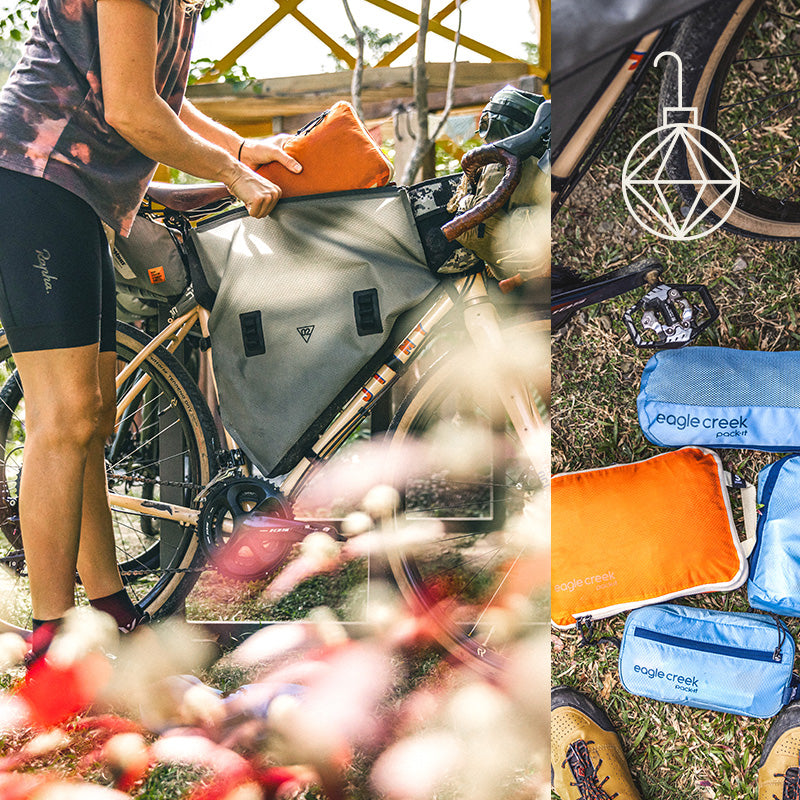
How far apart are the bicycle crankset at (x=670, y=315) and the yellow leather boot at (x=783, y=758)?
921 millimetres

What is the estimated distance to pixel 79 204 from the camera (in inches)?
61.5

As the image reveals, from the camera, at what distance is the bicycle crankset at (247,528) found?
176cm

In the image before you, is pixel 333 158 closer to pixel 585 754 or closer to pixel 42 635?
pixel 42 635

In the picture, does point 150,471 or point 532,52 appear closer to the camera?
point 532,52

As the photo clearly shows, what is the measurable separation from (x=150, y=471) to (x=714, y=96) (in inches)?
62.3

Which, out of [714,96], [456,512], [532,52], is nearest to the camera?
[714,96]

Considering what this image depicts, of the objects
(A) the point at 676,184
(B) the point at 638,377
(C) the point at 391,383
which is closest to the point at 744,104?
(A) the point at 676,184

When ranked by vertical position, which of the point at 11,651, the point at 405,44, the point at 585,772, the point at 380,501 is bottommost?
the point at 585,772

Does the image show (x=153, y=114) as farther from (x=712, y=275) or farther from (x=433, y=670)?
(x=433, y=670)

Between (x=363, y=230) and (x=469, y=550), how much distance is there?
0.87m

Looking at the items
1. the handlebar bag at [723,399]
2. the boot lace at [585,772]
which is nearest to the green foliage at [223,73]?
the handlebar bag at [723,399]

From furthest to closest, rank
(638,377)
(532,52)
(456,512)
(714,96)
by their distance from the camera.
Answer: (456,512) < (638,377) < (532,52) < (714,96)

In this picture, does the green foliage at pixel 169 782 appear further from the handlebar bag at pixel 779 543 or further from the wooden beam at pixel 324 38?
the wooden beam at pixel 324 38

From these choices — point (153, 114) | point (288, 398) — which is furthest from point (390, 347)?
point (153, 114)
